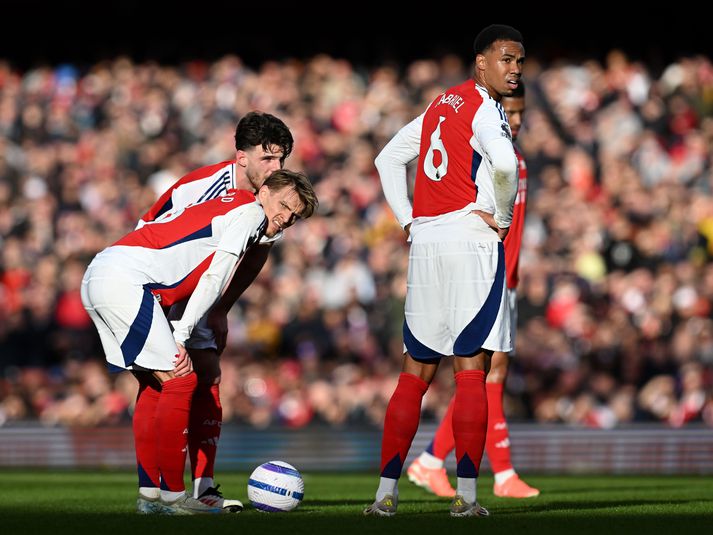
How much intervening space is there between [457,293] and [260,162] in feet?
5.41

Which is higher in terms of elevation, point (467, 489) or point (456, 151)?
point (456, 151)

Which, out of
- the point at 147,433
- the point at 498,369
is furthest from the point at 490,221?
the point at 498,369

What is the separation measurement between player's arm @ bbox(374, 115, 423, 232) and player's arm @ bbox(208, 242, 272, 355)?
87 cm

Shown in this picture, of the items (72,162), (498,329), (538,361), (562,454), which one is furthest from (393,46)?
(498,329)

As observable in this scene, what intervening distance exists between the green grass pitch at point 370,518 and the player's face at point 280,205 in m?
1.54

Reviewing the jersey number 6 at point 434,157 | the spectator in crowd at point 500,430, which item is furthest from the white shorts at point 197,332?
the spectator in crowd at point 500,430

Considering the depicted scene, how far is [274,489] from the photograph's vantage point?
7688 millimetres

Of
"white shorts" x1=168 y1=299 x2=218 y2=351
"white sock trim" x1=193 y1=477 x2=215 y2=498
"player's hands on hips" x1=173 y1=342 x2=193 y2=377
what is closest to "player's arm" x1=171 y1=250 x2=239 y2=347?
"player's hands on hips" x1=173 y1=342 x2=193 y2=377

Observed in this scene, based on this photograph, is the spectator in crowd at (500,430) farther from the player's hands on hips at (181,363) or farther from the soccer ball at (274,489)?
the player's hands on hips at (181,363)

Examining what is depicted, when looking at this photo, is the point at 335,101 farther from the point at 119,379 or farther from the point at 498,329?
the point at 498,329

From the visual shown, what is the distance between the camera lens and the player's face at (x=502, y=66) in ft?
23.7

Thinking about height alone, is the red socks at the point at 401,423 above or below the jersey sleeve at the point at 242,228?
below

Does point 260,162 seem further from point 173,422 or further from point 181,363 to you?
point 173,422

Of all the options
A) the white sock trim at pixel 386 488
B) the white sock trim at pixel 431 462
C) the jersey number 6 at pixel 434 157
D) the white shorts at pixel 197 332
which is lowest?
the white sock trim at pixel 431 462
